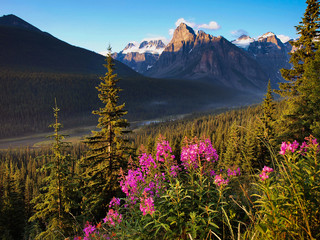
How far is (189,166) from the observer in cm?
371

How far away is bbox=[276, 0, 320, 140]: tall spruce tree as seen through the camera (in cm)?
1491

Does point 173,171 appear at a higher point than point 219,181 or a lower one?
lower

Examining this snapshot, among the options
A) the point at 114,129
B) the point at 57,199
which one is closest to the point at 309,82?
the point at 114,129

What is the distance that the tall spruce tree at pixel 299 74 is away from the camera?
14906mm

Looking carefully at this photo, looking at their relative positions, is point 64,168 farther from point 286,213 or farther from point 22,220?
point 22,220

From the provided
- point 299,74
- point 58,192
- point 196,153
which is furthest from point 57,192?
point 299,74

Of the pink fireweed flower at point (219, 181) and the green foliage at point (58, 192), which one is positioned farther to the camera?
the green foliage at point (58, 192)

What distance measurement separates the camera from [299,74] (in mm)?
16797

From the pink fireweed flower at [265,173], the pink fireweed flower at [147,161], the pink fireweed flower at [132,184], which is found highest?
the pink fireweed flower at [265,173]

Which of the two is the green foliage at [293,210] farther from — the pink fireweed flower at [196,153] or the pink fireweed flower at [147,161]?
the pink fireweed flower at [147,161]

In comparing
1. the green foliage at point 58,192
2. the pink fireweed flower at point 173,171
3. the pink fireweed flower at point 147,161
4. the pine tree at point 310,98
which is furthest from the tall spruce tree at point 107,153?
the pine tree at point 310,98

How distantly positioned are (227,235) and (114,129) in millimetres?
12401

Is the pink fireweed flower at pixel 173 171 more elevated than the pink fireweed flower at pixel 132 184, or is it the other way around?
the pink fireweed flower at pixel 173 171

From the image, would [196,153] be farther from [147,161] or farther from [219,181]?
[147,161]
